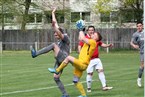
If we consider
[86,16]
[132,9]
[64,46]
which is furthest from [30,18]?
[64,46]

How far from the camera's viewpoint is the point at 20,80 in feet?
61.0

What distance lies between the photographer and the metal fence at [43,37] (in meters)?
52.6

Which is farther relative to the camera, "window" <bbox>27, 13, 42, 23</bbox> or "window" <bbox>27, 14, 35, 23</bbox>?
"window" <bbox>27, 13, 42, 23</bbox>

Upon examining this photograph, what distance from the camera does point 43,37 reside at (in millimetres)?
54812

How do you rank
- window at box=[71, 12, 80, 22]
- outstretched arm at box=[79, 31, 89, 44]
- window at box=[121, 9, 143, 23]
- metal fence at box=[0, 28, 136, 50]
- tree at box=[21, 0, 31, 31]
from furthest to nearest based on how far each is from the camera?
window at box=[71, 12, 80, 22] < window at box=[121, 9, 143, 23] < tree at box=[21, 0, 31, 31] < metal fence at box=[0, 28, 136, 50] < outstretched arm at box=[79, 31, 89, 44]

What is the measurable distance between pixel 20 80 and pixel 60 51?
229 inches

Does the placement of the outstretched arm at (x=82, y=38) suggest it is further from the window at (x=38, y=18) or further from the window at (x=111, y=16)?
the window at (x=111, y=16)

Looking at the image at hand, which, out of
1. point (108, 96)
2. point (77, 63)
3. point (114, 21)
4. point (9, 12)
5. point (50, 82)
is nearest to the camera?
point (77, 63)

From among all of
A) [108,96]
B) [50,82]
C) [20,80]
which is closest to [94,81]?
[50,82]

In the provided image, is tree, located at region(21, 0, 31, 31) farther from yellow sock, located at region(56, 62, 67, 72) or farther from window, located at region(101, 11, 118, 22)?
yellow sock, located at region(56, 62, 67, 72)

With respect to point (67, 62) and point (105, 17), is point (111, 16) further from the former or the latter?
point (67, 62)

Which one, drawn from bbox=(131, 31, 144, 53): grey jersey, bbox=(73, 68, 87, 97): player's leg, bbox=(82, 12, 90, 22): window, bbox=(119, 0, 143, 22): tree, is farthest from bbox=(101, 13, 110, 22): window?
bbox=(73, 68, 87, 97): player's leg

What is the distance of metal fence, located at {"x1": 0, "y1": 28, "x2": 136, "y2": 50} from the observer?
52.6 metres

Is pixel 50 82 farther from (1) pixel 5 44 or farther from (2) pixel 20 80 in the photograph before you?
(1) pixel 5 44
